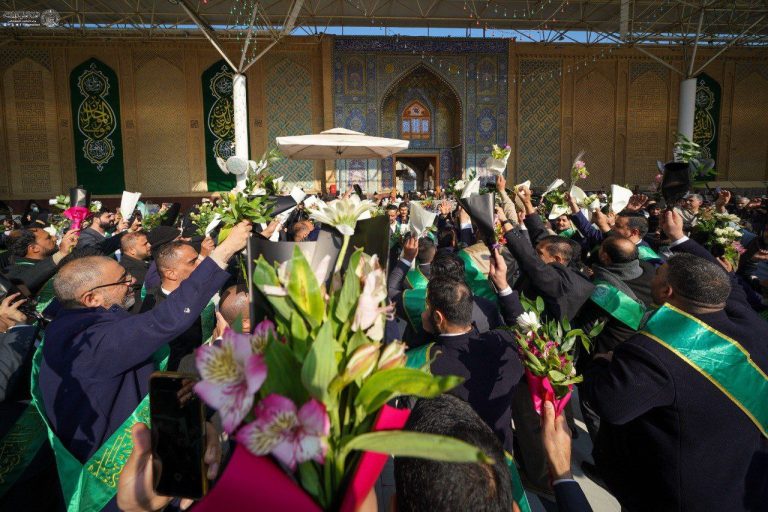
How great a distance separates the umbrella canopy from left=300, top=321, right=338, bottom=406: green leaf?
6827 millimetres

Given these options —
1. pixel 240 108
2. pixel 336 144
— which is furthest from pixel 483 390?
pixel 240 108

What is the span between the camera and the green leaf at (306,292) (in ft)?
2.76

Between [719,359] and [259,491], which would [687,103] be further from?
[259,491]

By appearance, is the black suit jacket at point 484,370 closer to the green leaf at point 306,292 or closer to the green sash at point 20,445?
the green leaf at point 306,292

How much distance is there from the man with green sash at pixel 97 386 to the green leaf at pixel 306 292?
3.60ft

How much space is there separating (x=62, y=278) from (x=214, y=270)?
63 cm

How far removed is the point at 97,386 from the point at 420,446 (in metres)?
1.53

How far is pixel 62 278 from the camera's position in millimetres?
1907

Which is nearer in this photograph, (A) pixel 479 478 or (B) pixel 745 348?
(A) pixel 479 478

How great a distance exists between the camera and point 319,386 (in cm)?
75

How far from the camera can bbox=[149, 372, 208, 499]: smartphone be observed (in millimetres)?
1045

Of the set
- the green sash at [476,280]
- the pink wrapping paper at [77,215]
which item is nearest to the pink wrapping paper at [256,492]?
the green sash at [476,280]

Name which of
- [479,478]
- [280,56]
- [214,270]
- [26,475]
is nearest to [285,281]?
[479,478]

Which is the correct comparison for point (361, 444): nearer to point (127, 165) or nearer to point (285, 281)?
point (285, 281)
